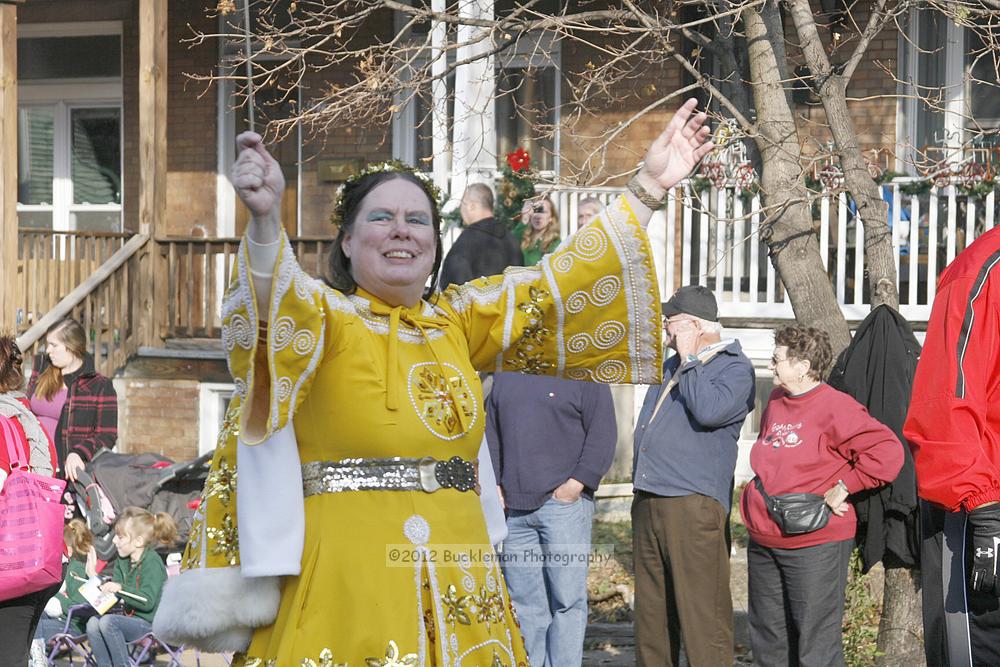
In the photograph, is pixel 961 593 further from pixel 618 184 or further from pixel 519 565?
pixel 618 184

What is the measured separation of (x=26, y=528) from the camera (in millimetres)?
5262

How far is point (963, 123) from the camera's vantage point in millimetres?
10930

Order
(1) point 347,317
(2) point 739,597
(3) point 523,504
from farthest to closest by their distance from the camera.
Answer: (2) point 739,597 → (3) point 523,504 → (1) point 347,317

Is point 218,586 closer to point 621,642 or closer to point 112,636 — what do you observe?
point 112,636

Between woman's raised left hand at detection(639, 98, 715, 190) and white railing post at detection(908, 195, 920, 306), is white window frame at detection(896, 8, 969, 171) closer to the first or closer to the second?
white railing post at detection(908, 195, 920, 306)

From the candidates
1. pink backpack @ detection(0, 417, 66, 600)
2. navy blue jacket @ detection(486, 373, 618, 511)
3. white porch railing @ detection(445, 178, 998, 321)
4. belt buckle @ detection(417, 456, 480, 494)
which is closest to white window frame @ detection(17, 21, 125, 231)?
white porch railing @ detection(445, 178, 998, 321)

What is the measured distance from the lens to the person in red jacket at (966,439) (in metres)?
3.98

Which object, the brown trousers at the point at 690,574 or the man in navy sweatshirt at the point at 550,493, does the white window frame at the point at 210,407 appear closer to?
the man in navy sweatshirt at the point at 550,493

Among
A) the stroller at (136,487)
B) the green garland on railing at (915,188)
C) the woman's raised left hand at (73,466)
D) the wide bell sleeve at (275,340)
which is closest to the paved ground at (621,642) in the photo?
the stroller at (136,487)

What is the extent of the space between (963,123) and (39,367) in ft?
24.1

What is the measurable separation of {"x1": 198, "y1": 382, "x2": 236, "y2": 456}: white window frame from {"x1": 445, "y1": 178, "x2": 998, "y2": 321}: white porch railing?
3.03 metres

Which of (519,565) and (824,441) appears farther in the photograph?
(519,565)

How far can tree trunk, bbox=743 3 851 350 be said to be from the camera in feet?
23.0

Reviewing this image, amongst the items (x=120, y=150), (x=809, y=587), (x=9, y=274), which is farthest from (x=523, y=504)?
(x=120, y=150)
